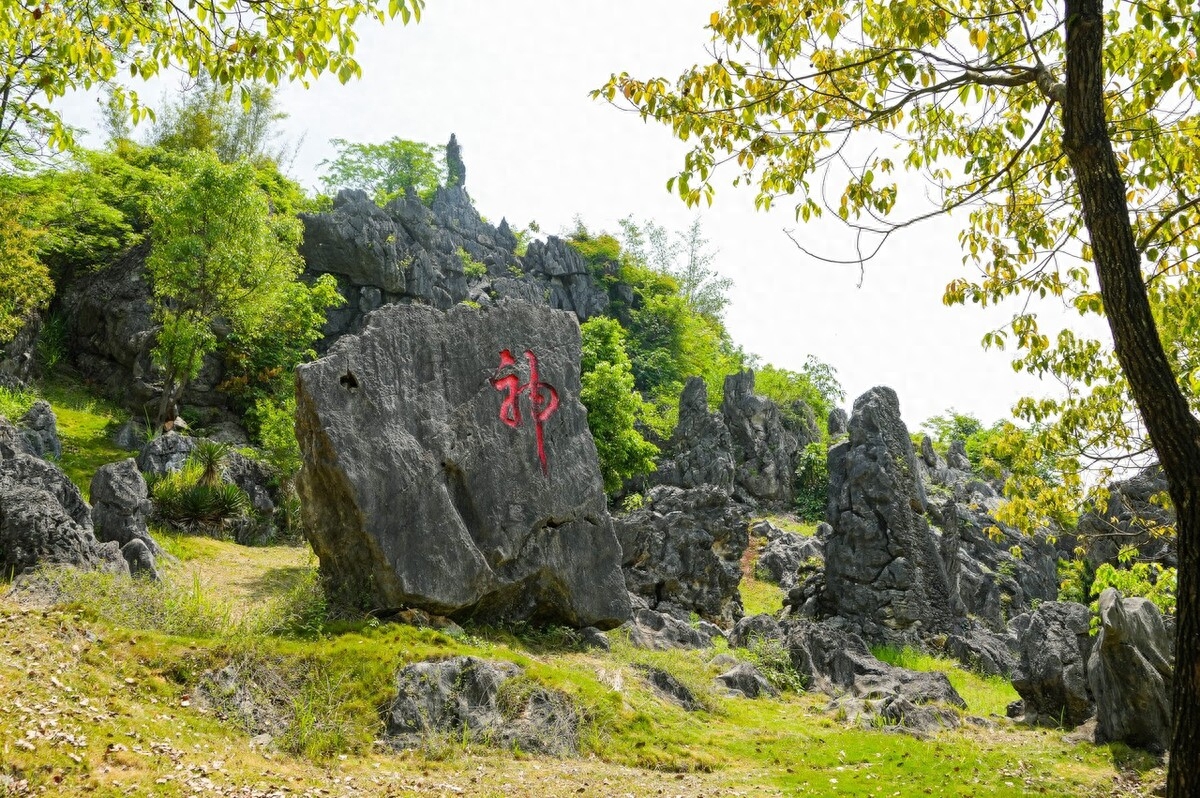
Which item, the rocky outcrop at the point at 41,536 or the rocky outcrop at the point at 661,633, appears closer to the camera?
the rocky outcrop at the point at 41,536

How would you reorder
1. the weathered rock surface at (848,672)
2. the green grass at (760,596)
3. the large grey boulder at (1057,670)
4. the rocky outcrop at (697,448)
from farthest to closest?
the rocky outcrop at (697,448) → the green grass at (760,596) → the weathered rock surface at (848,672) → the large grey boulder at (1057,670)

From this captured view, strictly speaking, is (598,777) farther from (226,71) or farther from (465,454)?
(226,71)

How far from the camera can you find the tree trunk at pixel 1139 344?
3781mm

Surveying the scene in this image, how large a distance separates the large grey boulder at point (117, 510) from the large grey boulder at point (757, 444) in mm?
20820

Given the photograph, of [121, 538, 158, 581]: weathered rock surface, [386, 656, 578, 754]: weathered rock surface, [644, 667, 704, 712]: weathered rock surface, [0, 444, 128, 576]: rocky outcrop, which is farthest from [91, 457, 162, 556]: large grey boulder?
[644, 667, 704, 712]: weathered rock surface

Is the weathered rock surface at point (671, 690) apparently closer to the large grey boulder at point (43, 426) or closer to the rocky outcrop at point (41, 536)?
the rocky outcrop at point (41, 536)

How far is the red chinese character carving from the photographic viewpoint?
34.4 feet

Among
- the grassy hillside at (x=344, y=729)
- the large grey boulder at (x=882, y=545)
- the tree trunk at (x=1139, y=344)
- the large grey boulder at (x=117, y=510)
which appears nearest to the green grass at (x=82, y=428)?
the large grey boulder at (x=117, y=510)

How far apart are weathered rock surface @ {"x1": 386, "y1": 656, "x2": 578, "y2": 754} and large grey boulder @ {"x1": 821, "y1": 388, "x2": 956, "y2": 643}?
10338 millimetres

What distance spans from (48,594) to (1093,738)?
1131cm

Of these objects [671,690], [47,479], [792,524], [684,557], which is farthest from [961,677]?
[47,479]

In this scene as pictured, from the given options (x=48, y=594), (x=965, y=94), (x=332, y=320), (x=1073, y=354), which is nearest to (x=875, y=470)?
(x=1073, y=354)

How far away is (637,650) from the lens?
1095cm

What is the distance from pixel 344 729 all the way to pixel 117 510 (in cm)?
581
